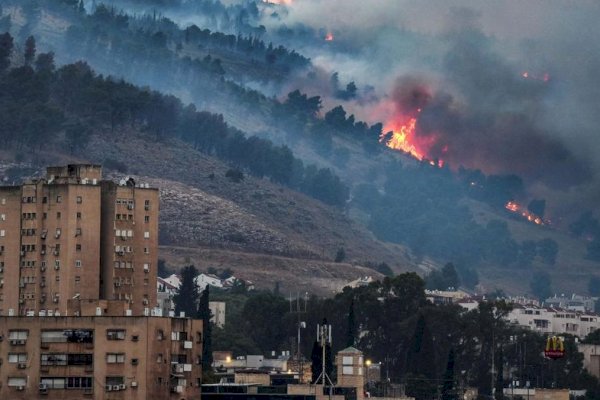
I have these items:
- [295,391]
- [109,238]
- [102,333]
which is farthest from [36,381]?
[109,238]

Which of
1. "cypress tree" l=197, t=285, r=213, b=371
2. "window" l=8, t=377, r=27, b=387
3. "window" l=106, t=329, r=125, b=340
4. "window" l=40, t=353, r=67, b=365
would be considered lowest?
"window" l=8, t=377, r=27, b=387

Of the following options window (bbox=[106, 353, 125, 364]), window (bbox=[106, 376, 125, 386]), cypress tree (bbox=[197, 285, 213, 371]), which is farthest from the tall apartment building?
window (bbox=[106, 376, 125, 386])

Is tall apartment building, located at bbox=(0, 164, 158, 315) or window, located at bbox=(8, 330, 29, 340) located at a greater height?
tall apartment building, located at bbox=(0, 164, 158, 315)

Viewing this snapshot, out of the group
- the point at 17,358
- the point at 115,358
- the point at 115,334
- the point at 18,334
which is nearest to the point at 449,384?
the point at 115,334

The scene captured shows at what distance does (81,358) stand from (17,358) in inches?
138

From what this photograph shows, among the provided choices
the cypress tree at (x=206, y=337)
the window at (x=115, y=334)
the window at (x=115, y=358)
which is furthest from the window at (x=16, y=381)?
the cypress tree at (x=206, y=337)

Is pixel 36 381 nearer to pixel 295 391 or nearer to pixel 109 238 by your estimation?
pixel 295 391

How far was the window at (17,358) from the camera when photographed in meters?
127

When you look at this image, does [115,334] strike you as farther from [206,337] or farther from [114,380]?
[206,337]

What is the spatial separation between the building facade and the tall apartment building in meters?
31.2

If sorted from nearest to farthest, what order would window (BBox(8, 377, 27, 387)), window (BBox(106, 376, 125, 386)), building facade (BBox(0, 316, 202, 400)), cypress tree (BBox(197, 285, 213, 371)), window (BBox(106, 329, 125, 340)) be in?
window (BBox(106, 376, 125, 386)) < building facade (BBox(0, 316, 202, 400)) < window (BBox(8, 377, 27, 387)) < window (BBox(106, 329, 125, 340)) < cypress tree (BBox(197, 285, 213, 371))

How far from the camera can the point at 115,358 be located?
416ft

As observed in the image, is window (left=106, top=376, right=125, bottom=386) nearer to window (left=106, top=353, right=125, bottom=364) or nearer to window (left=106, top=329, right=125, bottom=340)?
window (left=106, top=353, right=125, bottom=364)

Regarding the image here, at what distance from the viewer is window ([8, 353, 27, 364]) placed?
12706 cm
